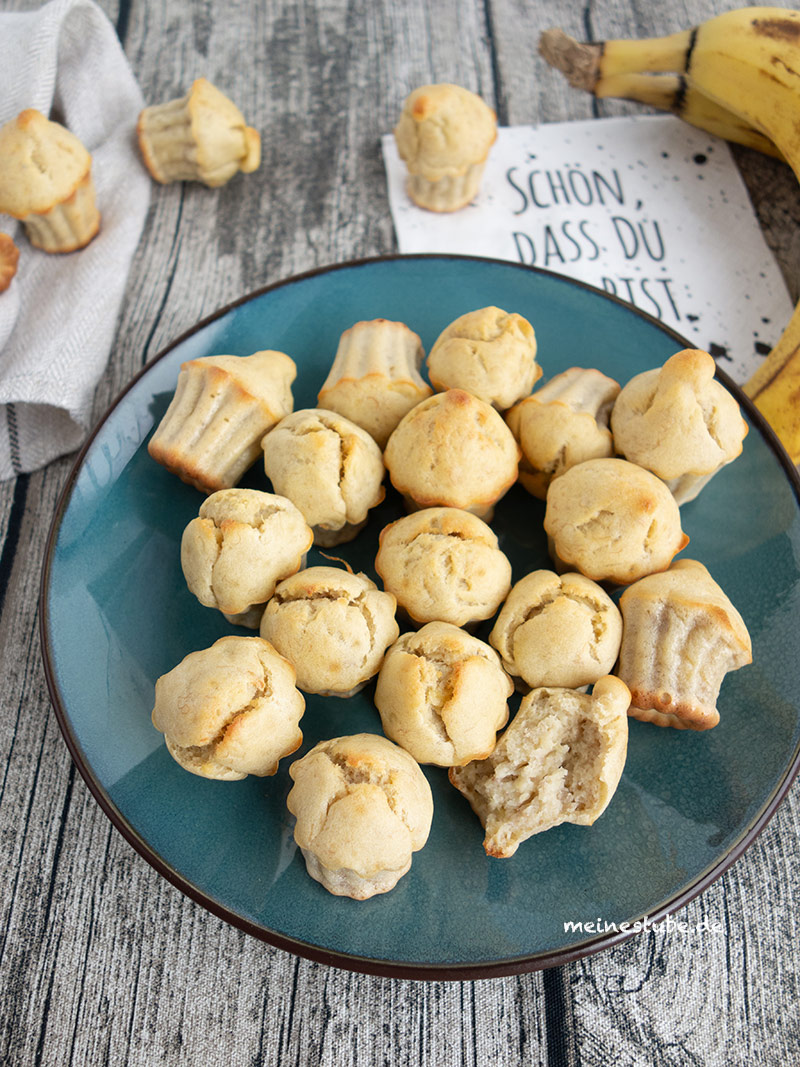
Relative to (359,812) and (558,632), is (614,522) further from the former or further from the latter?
(359,812)

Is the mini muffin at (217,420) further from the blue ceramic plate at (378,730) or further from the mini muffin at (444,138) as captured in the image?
the mini muffin at (444,138)

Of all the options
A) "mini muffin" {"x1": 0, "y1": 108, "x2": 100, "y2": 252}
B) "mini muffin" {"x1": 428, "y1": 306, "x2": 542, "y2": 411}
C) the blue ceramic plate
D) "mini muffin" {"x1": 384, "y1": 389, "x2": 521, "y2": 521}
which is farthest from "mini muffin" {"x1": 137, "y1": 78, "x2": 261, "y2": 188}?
"mini muffin" {"x1": 384, "y1": 389, "x2": 521, "y2": 521}

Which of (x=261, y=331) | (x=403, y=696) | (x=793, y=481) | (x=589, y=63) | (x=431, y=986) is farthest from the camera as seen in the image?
(x=589, y=63)

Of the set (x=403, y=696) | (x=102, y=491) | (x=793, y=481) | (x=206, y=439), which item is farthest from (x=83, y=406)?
(x=793, y=481)

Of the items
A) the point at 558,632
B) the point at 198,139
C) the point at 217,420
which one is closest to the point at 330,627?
the point at 558,632

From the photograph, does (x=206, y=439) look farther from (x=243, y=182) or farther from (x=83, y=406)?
(x=243, y=182)

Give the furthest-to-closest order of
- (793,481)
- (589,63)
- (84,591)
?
(589,63), (793,481), (84,591)

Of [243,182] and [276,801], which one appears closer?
[276,801]
